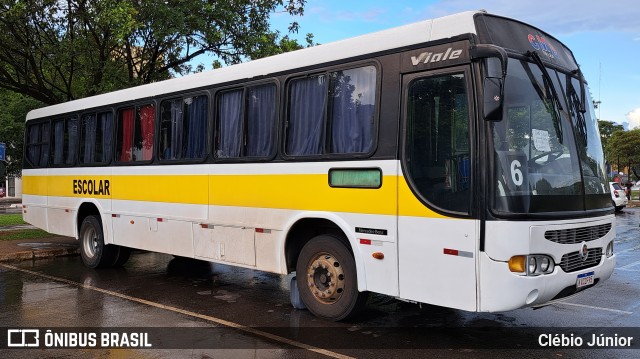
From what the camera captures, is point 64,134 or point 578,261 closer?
point 578,261

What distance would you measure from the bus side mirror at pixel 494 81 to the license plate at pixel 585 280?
185 cm

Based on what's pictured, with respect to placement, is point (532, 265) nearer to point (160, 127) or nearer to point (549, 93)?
point (549, 93)

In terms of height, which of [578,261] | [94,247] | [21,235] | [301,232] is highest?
[301,232]

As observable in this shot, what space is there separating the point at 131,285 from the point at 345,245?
4.28 meters

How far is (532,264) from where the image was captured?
4973mm

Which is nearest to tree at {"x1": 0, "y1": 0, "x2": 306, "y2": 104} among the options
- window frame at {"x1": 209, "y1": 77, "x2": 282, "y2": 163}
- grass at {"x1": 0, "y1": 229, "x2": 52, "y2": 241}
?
grass at {"x1": 0, "y1": 229, "x2": 52, "y2": 241}

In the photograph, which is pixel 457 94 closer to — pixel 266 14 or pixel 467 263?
pixel 467 263

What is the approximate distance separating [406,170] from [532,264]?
1.49 meters

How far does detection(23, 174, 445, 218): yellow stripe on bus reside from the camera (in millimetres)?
5727

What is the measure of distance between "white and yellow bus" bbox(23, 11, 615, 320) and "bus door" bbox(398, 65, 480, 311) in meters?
0.01

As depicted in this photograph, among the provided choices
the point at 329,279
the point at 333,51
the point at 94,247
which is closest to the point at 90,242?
the point at 94,247

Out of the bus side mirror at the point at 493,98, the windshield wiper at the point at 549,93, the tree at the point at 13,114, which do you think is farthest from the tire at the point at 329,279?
the tree at the point at 13,114

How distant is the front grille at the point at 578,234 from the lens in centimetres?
511

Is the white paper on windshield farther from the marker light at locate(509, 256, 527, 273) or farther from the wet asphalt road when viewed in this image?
the wet asphalt road
